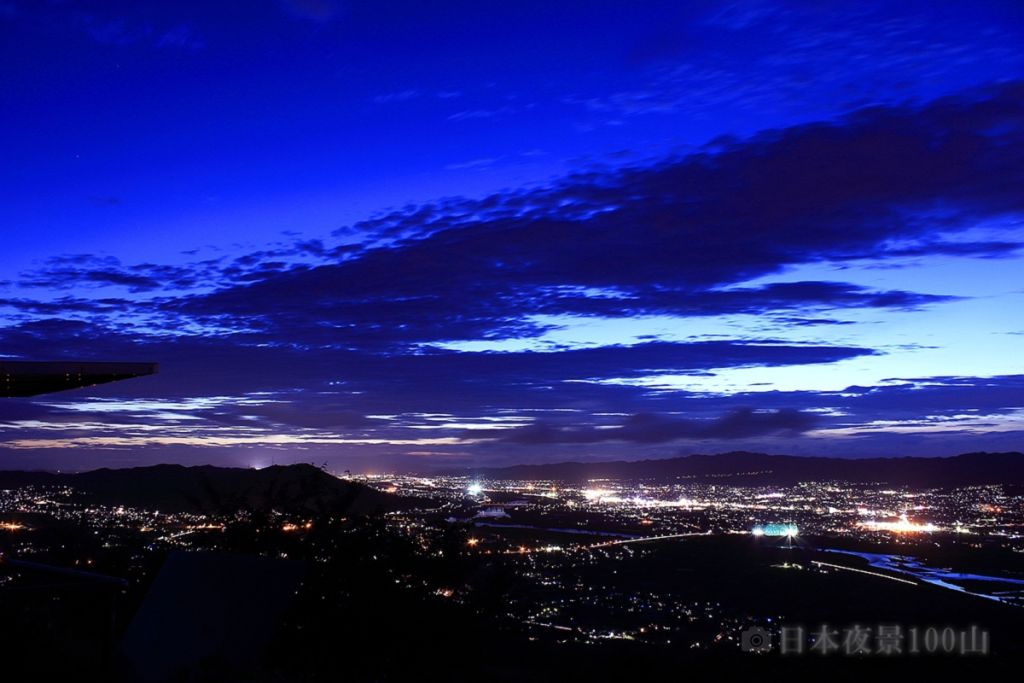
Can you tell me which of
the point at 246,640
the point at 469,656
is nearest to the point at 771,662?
the point at 469,656

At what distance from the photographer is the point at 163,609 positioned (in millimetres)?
6711

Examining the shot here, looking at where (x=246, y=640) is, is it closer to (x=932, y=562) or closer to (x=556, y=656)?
(x=556, y=656)

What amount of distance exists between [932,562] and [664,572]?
24332 millimetres

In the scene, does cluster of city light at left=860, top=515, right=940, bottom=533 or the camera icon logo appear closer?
the camera icon logo

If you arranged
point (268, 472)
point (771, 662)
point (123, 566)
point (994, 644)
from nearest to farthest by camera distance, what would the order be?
1. point (123, 566)
2. point (268, 472)
3. point (771, 662)
4. point (994, 644)

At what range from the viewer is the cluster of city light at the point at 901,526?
78.9 metres

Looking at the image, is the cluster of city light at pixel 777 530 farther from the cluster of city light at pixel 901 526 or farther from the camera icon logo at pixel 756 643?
the camera icon logo at pixel 756 643

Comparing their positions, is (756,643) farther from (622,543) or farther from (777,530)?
(777,530)

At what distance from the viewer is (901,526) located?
82250 mm

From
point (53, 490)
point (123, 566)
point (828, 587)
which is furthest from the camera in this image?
point (53, 490)

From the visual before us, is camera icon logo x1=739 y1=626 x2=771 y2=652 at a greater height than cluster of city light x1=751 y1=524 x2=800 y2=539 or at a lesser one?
greater

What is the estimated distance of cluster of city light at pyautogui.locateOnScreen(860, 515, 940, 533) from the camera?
259 feet

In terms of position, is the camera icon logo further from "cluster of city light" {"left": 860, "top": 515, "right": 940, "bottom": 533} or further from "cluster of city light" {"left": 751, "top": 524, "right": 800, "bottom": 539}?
Answer: "cluster of city light" {"left": 860, "top": 515, "right": 940, "bottom": 533}

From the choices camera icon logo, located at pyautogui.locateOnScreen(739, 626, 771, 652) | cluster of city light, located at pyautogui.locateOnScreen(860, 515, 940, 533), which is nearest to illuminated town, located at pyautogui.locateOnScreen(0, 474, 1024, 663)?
cluster of city light, located at pyautogui.locateOnScreen(860, 515, 940, 533)
